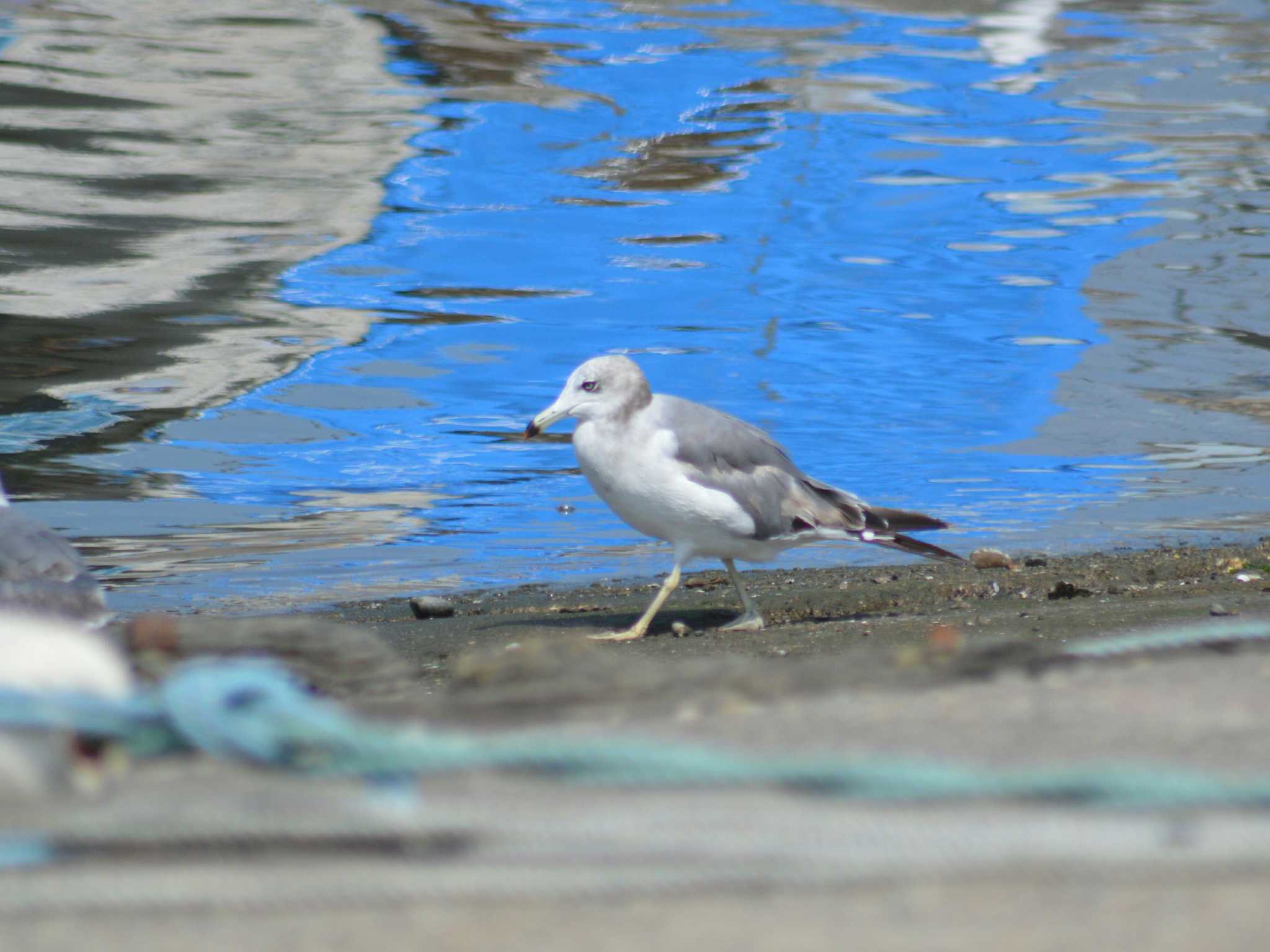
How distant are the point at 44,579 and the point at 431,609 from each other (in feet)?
6.11

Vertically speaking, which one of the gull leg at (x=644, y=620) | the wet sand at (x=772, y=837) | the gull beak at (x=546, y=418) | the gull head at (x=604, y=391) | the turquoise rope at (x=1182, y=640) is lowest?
the gull leg at (x=644, y=620)

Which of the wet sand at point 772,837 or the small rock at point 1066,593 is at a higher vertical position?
the wet sand at point 772,837

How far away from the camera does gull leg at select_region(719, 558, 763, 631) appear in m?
5.18

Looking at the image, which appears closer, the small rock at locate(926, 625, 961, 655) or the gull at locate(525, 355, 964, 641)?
the small rock at locate(926, 625, 961, 655)

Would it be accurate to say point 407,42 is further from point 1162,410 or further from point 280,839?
point 280,839

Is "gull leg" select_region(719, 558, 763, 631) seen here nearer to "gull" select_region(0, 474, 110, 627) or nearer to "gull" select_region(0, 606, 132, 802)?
"gull" select_region(0, 474, 110, 627)

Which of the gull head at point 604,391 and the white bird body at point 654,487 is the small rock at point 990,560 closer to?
the white bird body at point 654,487

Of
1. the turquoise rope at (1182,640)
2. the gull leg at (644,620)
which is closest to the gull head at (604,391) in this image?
the gull leg at (644,620)

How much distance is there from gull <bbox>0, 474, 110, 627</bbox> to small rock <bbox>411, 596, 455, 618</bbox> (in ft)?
5.43

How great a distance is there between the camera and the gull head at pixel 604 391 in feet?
17.4

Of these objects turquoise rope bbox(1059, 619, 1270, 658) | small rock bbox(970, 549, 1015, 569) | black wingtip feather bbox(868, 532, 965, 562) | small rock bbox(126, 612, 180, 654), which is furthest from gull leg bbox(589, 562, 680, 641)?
turquoise rope bbox(1059, 619, 1270, 658)

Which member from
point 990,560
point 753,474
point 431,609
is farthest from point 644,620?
point 990,560

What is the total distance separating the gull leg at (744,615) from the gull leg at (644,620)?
0.21 metres

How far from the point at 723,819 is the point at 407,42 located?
13895 millimetres
